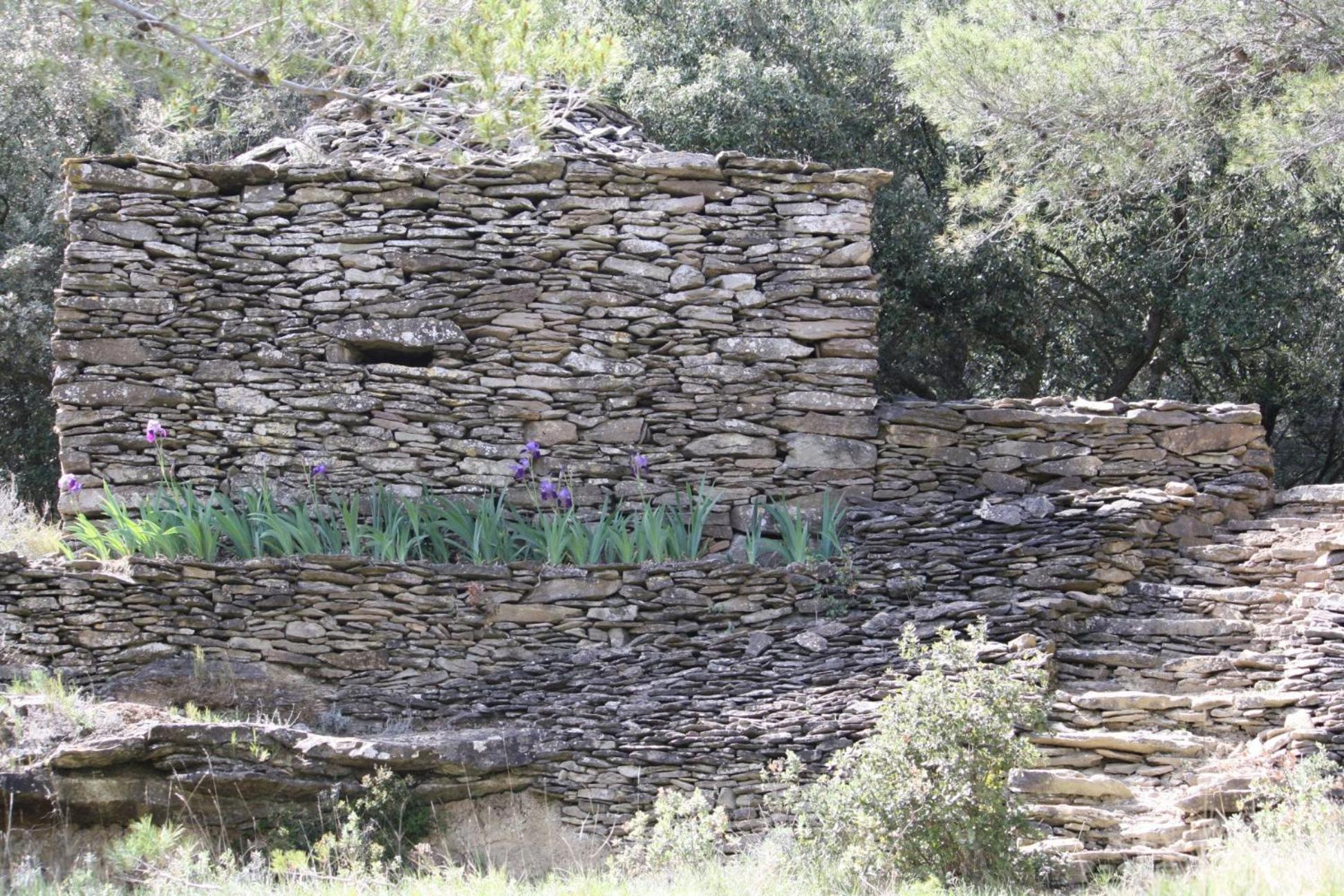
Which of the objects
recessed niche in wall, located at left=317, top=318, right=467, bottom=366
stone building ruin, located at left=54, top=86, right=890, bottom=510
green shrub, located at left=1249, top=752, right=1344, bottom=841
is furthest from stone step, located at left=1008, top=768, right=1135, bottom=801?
recessed niche in wall, located at left=317, top=318, right=467, bottom=366

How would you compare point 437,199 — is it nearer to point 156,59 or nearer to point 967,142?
point 156,59

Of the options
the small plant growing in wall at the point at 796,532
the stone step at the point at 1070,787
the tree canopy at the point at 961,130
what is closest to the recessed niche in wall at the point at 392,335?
the tree canopy at the point at 961,130

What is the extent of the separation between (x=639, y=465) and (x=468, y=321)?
56.0 inches

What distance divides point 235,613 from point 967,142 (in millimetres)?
6383

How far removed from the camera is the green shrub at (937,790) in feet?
17.1

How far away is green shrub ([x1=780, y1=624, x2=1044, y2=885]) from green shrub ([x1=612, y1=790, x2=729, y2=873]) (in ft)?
1.26

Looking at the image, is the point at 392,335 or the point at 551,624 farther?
the point at 392,335

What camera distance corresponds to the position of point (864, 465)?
851 cm

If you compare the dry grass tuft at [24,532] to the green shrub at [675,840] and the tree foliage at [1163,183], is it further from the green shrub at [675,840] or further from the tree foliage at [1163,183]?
the tree foliage at [1163,183]

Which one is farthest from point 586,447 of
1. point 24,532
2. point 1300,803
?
point 1300,803

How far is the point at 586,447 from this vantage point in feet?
27.9

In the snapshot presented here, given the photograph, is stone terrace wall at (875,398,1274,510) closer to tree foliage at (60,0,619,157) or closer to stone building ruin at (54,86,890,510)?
stone building ruin at (54,86,890,510)

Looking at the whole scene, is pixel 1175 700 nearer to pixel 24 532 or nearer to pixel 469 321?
pixel 469 321

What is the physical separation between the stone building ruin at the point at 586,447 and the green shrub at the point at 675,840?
994mm
